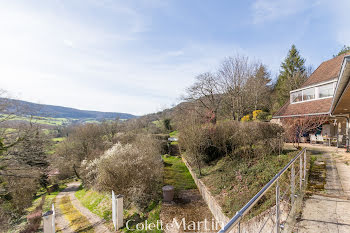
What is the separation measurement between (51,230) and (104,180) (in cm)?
322

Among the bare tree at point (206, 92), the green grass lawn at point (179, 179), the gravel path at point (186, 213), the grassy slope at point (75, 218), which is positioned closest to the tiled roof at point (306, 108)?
the bare tree at point (206, 92)

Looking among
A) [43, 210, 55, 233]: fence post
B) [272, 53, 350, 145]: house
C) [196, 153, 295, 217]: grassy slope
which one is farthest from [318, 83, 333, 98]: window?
[43, 210, 55, 233]: fence post

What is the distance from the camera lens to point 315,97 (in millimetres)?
14484

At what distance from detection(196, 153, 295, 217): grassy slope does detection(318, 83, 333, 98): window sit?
8.42 meters

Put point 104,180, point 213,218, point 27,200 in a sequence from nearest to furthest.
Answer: point 213,218, point 104,180, point 27,200

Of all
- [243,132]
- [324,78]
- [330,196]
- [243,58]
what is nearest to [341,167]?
[330,196]

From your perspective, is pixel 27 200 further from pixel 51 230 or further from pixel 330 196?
pixel 330 196

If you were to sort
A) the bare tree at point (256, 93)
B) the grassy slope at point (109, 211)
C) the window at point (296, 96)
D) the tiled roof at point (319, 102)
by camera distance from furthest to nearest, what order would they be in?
the bare tree at point (256, 93) < the window at point (296, 96) < the tiled roof at point (319, 102) < the grassy slope at point (109, 211)

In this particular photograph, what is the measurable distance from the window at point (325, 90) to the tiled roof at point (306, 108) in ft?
1.55

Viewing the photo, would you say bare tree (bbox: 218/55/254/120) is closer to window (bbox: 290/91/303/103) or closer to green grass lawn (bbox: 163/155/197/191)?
window (bbox: 290/91/303/103)

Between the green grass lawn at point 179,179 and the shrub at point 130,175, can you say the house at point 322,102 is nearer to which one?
the green grass lawn at point 179,179

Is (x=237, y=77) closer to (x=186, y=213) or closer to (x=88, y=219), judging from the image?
(x=186, y=213)

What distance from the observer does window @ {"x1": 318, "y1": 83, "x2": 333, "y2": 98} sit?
43.3 ft

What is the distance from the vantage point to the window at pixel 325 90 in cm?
1320
